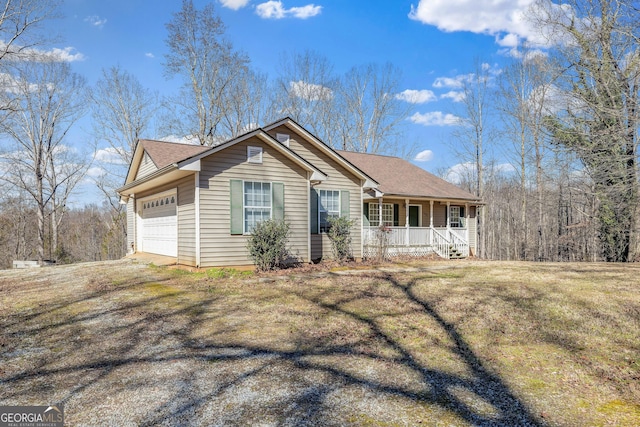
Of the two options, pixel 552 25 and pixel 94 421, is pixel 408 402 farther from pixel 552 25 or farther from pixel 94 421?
pixel 552 25

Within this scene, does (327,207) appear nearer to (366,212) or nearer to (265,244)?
(265,244)

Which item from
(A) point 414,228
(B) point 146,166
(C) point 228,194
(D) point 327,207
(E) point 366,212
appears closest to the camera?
(C) point 228,194

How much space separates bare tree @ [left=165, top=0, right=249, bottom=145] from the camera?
78.7 ft

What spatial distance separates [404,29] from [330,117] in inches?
382

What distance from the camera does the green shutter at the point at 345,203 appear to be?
13.9m

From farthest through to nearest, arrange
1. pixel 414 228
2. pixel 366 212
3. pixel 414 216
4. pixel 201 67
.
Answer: pixel 201 67
pixel 414 216
pixel 366 212
pixel 414 228

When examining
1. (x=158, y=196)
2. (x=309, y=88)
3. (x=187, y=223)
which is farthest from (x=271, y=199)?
(x=309, y=88)

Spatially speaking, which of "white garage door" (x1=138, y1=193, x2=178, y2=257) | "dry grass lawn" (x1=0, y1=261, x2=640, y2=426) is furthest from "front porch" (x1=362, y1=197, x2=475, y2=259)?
"white garage door" (x1=138, y1=193, x2=178, y2=257)

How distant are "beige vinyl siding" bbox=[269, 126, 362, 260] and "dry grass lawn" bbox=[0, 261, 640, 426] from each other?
17.2 ft

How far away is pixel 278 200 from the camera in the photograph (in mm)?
11672

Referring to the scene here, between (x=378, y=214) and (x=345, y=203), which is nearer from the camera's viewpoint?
(x=345, y=203)

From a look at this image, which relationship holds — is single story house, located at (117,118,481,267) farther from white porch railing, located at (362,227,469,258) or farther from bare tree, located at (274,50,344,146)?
bare tree, located at (274,50,344,146)

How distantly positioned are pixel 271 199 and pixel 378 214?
7.43 m

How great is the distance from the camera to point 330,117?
29906 mm
